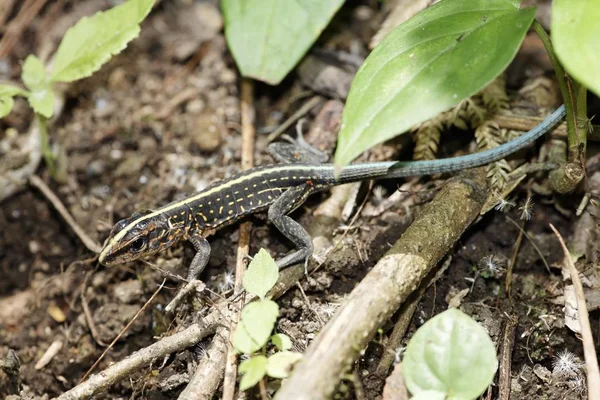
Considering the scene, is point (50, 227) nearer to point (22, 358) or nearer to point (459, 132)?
point (22, 358)

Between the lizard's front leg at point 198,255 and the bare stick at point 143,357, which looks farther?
the lizard's front leg at point 198,255

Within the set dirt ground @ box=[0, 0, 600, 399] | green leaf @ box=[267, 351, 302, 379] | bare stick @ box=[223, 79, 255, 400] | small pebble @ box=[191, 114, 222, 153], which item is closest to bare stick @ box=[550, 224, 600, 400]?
dirt ground @ box=[0, 0, 600, 399]

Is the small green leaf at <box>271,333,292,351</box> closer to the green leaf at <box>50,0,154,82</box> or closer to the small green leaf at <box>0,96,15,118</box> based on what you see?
the green leaf at <box>50,0,154,82</box>

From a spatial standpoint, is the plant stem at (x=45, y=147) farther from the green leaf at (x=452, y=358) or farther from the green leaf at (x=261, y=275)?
the green leaf at (x=452, y=358)

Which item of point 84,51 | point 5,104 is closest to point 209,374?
point 5,104

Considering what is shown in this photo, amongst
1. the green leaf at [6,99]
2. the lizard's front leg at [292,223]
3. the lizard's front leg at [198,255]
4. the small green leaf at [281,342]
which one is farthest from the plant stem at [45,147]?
the small green leaf at [281,342]

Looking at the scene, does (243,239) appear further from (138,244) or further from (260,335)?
(260,335)

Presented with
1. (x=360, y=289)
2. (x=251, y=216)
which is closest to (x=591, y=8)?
(x=360, y=289)
